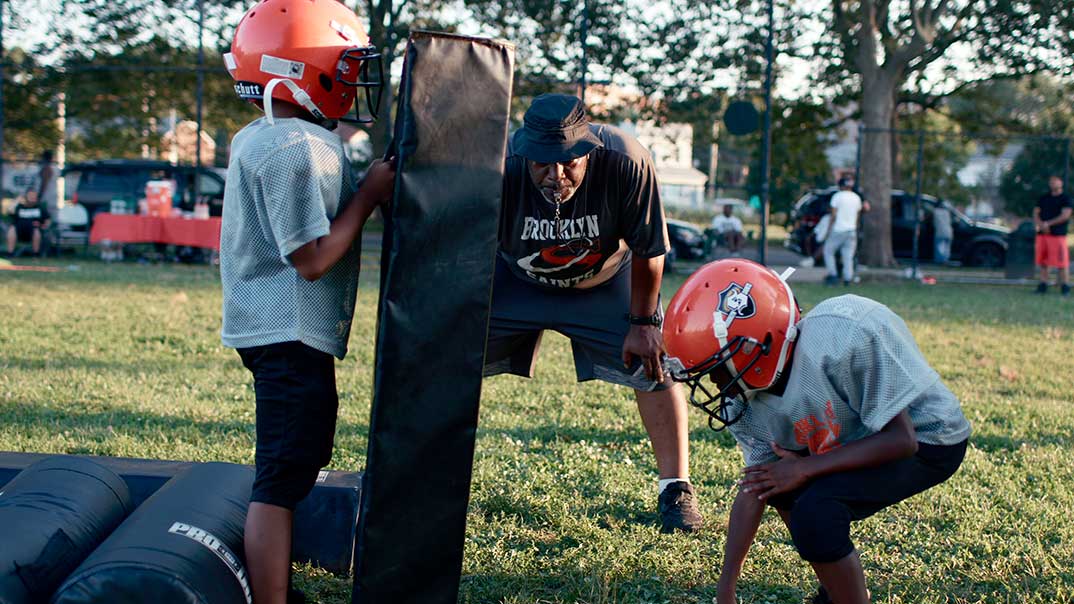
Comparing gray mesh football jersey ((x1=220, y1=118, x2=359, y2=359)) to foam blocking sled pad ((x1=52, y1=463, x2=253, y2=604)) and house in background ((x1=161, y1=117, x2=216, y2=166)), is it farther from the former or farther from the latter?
house in background ((x1=161, y1=117, x2=216, y2=166))

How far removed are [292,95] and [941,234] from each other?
20.9 metres

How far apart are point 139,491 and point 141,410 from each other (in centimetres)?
228

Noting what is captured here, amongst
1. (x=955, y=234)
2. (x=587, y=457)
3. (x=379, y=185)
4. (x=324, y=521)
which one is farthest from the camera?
(x=955, y=234)

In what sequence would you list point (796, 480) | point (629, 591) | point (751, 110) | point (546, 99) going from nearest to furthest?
point (796, 480)
point (629, 591)
point (546, 99)
point (751, 110)

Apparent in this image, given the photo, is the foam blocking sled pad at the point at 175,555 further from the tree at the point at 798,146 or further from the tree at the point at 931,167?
the tree at the point at 931,167

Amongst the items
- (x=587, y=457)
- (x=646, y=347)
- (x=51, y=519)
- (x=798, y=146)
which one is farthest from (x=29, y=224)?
(x=798, y=146)

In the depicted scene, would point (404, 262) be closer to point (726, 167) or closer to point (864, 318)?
point (864, 318)

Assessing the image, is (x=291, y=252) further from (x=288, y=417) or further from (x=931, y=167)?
(x=931, y=167)

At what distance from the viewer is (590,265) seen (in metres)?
4.21

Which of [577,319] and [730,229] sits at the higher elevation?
[730,229]

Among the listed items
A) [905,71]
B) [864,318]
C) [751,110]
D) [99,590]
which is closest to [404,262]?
[99,590]

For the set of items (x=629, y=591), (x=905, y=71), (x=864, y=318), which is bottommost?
(x=629, y=591)

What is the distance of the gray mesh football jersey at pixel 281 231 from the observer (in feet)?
8.90

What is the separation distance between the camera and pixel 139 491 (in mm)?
3568
